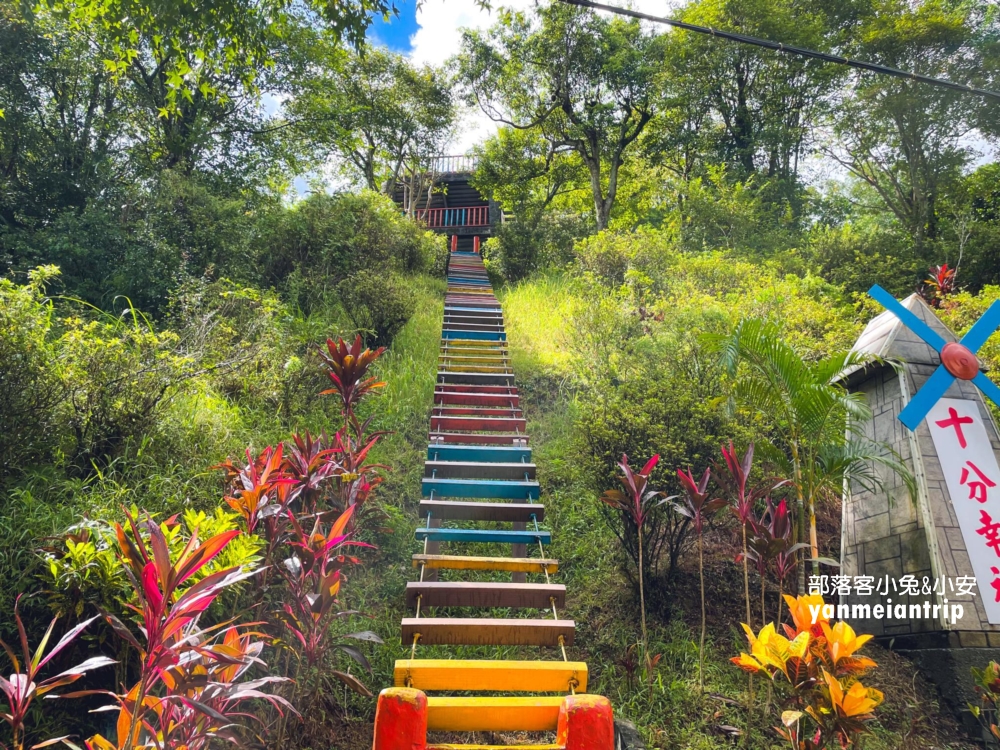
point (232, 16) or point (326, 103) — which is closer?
point (232, 16)

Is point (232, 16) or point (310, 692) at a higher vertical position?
point (232, 16)

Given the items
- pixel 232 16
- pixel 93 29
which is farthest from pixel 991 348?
pixel 93 29

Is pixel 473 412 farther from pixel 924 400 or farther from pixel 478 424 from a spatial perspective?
pixel 924 400

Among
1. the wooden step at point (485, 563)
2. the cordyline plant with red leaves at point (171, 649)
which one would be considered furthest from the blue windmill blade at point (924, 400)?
the cordyline plant with red leaves at point (171, 649)

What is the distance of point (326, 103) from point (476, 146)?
6424 mm

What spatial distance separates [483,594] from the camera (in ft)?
11.8

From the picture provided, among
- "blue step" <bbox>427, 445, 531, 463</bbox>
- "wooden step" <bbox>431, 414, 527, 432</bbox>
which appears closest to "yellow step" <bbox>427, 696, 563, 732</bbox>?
"blue step" <bbox>427, 445, 531, 463</bbox>

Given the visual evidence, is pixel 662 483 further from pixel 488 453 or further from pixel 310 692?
pixel 310 692

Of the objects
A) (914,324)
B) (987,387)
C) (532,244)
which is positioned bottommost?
(987,387)

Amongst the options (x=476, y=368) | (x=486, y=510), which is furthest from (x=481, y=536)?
(x=476, y=368)

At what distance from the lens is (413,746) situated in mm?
2217

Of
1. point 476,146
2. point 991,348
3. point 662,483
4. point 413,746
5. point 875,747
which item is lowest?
point 875,747

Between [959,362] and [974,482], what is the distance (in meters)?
0.88
